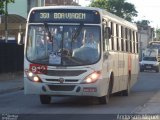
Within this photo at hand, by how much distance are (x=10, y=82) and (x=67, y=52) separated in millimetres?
15062

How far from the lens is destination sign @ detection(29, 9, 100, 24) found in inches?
706

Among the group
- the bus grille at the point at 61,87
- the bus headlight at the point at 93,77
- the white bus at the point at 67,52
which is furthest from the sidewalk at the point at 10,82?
Answer: the bus headlight at the point at 93,77

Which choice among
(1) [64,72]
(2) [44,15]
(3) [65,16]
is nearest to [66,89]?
(1) [64,72]

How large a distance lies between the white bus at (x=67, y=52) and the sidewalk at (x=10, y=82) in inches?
321

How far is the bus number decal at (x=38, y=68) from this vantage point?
17.6 meters

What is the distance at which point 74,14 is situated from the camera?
18.0 m

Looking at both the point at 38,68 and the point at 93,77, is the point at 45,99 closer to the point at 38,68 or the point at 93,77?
the point at 38,68

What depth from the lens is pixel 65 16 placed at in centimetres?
1800

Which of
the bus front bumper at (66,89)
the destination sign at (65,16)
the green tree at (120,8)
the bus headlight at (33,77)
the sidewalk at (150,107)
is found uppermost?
the green tree at (120,8)

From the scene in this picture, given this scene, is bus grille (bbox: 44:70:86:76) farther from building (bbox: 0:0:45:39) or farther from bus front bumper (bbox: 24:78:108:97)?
building (bbox: 0:0:45:39)

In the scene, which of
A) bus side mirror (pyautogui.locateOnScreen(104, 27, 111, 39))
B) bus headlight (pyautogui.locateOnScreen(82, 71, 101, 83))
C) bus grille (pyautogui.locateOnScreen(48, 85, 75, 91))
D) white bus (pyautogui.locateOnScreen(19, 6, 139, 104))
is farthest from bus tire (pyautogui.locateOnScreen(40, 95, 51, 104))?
bus side mirror (pyautogui.locateOnScreen(104, 27, 111, 39))

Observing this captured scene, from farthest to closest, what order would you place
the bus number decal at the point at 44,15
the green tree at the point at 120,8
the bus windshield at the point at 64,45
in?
1. the green tree at the point at 120,8
2. the bus number decal at the point at 44,15
3. the bus windshield at the point at 64,45

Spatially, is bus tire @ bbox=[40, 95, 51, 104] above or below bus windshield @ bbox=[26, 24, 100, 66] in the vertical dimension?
below

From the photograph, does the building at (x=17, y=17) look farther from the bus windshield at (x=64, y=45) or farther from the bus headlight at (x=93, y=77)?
the bus headlight at (x=93, y=77)
